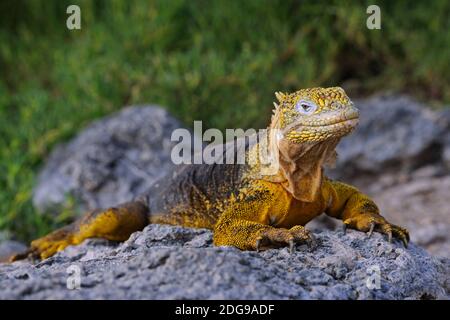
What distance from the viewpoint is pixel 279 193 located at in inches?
199

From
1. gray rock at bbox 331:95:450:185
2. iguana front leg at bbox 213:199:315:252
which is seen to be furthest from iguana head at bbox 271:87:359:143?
gray rock at bbox 331:95:450:185

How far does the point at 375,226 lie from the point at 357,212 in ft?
0.77

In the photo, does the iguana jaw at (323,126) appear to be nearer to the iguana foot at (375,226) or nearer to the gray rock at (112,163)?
the iguana foot at (375,226)

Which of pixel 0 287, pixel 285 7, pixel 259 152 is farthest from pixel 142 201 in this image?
pixel 285 7

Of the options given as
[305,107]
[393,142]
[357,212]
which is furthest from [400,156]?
[305,107]

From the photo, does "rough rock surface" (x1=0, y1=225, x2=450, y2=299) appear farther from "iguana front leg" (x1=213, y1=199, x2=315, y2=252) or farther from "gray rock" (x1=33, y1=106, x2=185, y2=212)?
"gray rock" (x1=33, y1=106, x2=185, y2=212)

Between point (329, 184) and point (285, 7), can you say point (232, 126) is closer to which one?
point (285, 7)

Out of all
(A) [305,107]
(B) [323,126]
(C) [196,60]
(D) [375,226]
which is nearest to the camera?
(B) [323,126]

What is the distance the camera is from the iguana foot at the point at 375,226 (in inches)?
192

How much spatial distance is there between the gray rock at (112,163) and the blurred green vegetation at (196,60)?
16.4 inches

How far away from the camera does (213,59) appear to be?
9.44 m

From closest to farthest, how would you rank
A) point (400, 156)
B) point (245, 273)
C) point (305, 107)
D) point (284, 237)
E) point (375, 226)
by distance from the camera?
point (245, 273) → point (284, 237) → point (305, 107) → point (375, 226) → point (400, 156)

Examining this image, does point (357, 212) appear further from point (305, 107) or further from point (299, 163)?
point (305, 107)

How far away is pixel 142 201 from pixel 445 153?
4.84 m
